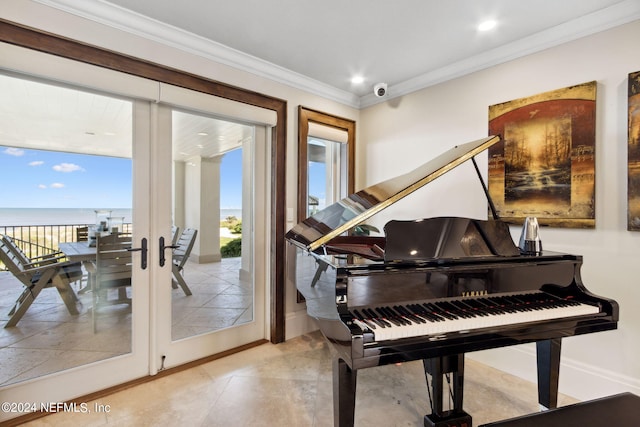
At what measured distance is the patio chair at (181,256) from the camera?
8.28 ft

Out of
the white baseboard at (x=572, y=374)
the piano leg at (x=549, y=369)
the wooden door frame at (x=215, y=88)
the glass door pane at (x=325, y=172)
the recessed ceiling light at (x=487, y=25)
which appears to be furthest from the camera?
the glass door pane at (x=325, y=172)

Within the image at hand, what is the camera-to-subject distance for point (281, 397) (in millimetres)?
2166

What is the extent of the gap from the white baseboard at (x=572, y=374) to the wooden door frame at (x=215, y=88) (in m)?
1.98

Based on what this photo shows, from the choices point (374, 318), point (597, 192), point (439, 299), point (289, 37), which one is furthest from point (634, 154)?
point (289, 37)

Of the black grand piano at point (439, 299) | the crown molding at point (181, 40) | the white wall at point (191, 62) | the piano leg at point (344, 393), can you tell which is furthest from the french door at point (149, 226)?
the piano leg at point (344, 393)

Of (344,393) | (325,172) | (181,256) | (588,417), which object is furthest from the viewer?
(325,172)

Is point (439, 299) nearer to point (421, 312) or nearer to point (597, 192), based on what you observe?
point (421, 312)

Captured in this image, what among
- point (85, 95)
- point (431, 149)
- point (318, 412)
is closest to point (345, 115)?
point (431, 149)

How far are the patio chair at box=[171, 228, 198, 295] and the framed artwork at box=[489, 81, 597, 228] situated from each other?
2.66 meters

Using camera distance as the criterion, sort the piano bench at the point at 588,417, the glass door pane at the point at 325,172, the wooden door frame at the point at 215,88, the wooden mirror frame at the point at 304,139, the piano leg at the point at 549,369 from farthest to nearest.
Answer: the glass door pane at the point at 325,172
the wooden mirror frame at the point at 304,139
the wooden door frame at the point at 215,88
the piano leg at the point at 549,369
the piano bench at the point at 588,417

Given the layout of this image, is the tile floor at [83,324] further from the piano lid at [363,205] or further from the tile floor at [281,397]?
the piano lid at [363,205]

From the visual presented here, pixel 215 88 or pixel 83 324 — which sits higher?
pixel 215 88

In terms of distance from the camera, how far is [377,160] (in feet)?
11.8

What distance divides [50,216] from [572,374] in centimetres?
392
